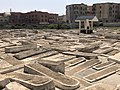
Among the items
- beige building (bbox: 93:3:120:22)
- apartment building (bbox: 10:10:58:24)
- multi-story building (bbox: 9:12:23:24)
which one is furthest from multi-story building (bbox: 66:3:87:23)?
multi-story building (bbox: 9:12:23:24)

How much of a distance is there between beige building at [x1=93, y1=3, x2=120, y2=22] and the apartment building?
54.8 ft

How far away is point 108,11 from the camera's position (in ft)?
257

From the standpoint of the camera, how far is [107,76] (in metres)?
13.1

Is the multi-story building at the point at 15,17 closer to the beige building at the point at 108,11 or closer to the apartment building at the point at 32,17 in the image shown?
the apartment building at the point at 32,17

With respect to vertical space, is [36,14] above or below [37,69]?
above

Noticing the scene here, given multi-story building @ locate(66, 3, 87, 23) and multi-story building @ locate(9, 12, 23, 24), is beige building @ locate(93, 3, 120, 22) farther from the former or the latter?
multi-story building @ locate(9, 12, 23, 24)

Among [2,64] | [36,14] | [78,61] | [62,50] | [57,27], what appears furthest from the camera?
[36,14]

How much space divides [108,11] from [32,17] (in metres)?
26.4

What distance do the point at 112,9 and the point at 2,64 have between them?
69.1m

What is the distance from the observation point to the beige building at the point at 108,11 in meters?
78.2

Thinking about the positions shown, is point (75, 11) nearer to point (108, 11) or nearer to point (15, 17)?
point (108, 11)

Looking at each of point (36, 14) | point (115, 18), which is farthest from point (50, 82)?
point (115, 18)

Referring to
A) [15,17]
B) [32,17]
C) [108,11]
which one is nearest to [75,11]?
[108,11]

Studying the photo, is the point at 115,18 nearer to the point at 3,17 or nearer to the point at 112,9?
the point at 112,9
